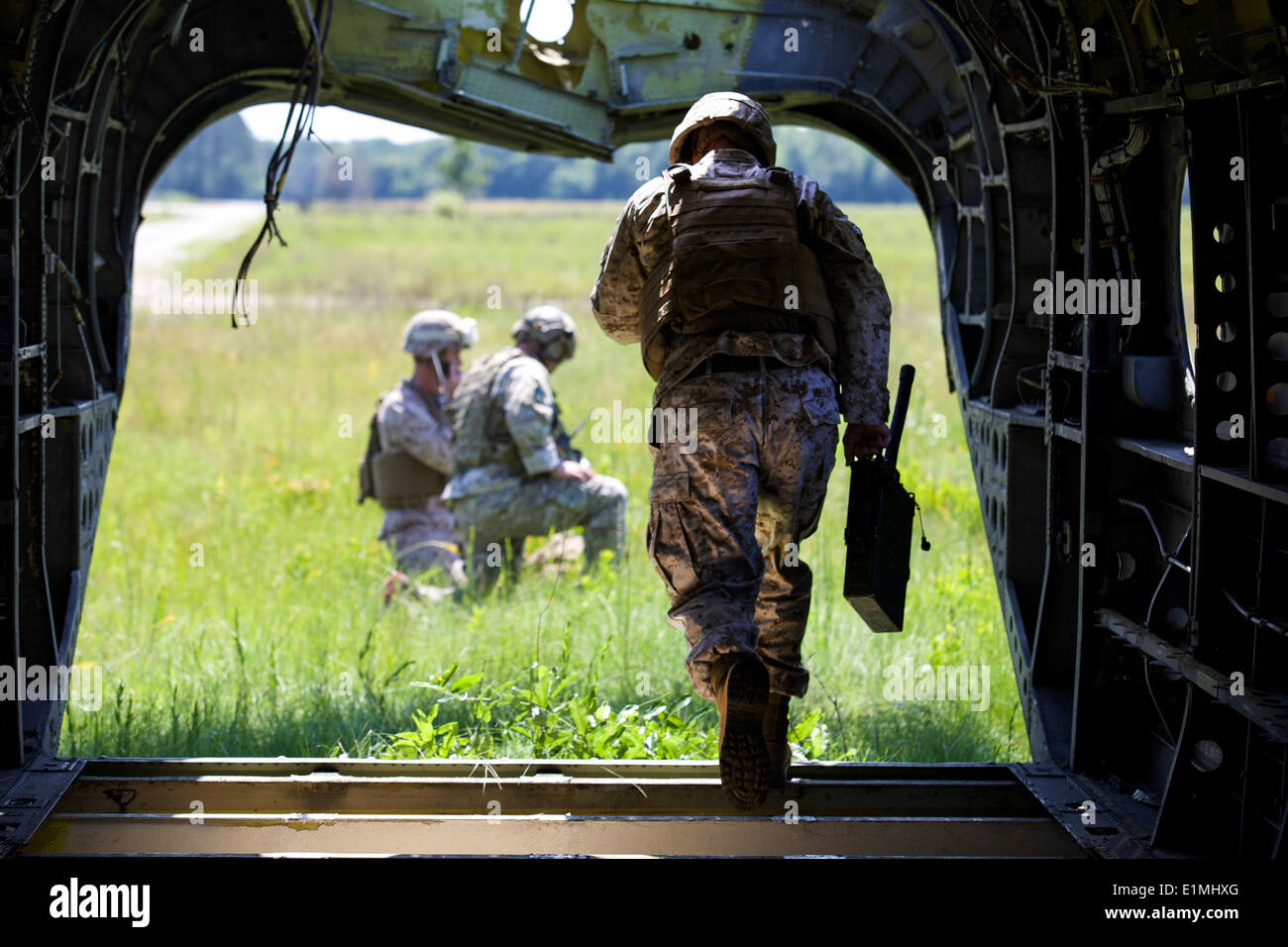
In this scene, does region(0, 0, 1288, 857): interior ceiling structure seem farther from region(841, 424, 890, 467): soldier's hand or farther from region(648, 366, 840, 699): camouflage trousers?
region(648, 366, 840, 699): camouflage trousers

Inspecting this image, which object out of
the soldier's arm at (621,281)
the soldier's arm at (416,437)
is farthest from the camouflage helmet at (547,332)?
the soldier's arm at (621,281)

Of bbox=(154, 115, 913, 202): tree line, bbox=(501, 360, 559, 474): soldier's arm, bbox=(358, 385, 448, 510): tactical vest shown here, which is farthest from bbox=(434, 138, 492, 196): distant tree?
bbox=(501, 360, 559, 474): soldier's arm

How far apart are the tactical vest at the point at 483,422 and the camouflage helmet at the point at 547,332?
0.15 m

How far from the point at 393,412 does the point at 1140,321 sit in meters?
6.12

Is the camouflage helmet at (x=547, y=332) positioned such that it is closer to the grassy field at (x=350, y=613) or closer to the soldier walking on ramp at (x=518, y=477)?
Result: the soldier walking on ramp at (x=518, y=477)

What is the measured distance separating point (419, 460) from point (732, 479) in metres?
5.87

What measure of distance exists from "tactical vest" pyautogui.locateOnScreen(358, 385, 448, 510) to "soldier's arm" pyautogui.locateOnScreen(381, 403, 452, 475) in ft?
0.26

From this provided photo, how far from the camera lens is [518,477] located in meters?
9.24

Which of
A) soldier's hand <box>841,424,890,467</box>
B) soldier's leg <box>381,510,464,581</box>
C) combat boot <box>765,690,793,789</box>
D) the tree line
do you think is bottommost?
combat boot <box>765,690,793,789</box>

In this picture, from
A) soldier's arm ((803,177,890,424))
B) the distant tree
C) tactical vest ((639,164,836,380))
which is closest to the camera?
tactical vest ((639,164,836,380))

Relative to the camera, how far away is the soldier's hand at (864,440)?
4.70 metres

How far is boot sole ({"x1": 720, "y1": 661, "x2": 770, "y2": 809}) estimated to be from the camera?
4.05 meters

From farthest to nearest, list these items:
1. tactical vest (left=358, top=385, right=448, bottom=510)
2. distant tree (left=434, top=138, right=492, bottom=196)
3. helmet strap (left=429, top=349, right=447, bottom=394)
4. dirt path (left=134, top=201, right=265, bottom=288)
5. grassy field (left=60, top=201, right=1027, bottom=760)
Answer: distant tree (left=434, top=138, right=492, bottom=196) < dirt path (left=134, top=201, right=265, bottom=288) < helmet strap (left=429, top=349, right=447, bottom=394) < tactical vest (left=358, top=385, right=448, bottom=510) < grassy field (left=60, top=201, right=1027, bottom=760)
